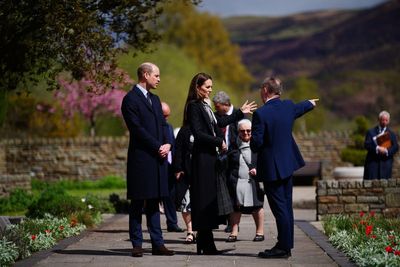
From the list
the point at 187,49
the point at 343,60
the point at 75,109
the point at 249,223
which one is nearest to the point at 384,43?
the point at 343,60

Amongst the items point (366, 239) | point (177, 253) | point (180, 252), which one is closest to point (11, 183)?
point (180, 252)

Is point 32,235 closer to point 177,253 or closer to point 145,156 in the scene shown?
point 177,253

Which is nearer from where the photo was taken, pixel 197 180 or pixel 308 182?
pixel 197 180

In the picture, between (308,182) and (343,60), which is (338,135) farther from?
(343,60)

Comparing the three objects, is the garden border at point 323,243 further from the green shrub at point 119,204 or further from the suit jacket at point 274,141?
the green shrub at point 119,204

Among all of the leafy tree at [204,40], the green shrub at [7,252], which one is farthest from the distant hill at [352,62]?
the green shrub at [7,252]

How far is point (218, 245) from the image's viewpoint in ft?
40.0

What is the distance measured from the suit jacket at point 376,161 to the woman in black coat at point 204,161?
7243mm

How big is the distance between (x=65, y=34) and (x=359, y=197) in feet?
17.7

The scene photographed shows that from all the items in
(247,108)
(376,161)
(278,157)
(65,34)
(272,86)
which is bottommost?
(376,161)

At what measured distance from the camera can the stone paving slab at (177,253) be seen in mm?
10016

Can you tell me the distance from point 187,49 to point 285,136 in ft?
203

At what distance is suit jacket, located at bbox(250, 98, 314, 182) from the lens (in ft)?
34.2

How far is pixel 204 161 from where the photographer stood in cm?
1073
